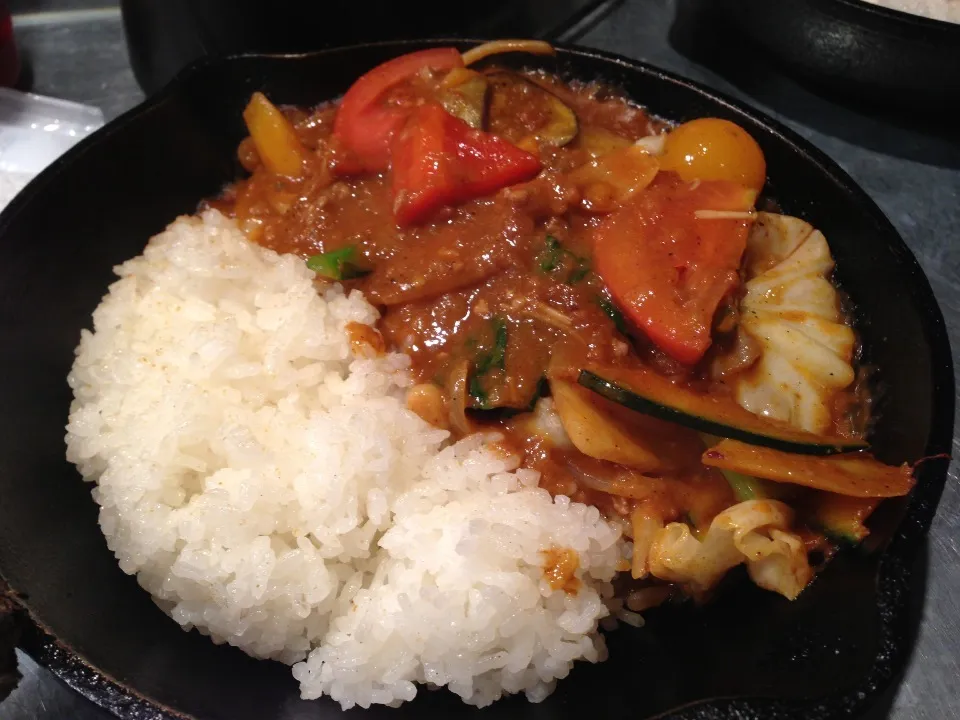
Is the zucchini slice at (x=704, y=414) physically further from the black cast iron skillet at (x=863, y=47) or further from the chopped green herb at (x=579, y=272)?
the black cast iron skillet at (x=863, y=47)

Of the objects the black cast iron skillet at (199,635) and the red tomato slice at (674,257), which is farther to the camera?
the red tomato slice at (674,257)

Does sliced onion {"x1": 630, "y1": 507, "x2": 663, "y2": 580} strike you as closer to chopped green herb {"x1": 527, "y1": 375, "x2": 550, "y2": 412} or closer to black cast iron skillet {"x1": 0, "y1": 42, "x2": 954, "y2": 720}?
black cast iron skillet {"x1": 0, "y1": 42, "x2": 954, "y2": 720}

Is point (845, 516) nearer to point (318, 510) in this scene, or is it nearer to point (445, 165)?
point (318, 510)

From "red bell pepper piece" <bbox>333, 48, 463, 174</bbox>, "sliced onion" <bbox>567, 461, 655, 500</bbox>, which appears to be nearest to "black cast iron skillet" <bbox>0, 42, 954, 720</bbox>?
"red bell pepper piece" <bbox>333, 48, 463, 174</bbox>

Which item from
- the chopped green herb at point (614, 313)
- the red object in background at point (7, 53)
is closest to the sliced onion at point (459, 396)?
the chopped green herb at point (614, 313)

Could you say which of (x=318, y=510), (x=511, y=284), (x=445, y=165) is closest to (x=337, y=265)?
(x=445, y=165)

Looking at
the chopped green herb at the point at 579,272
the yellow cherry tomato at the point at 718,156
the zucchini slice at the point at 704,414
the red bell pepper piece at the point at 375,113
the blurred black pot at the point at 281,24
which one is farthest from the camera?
the blurred black pot at the point at 281,24
